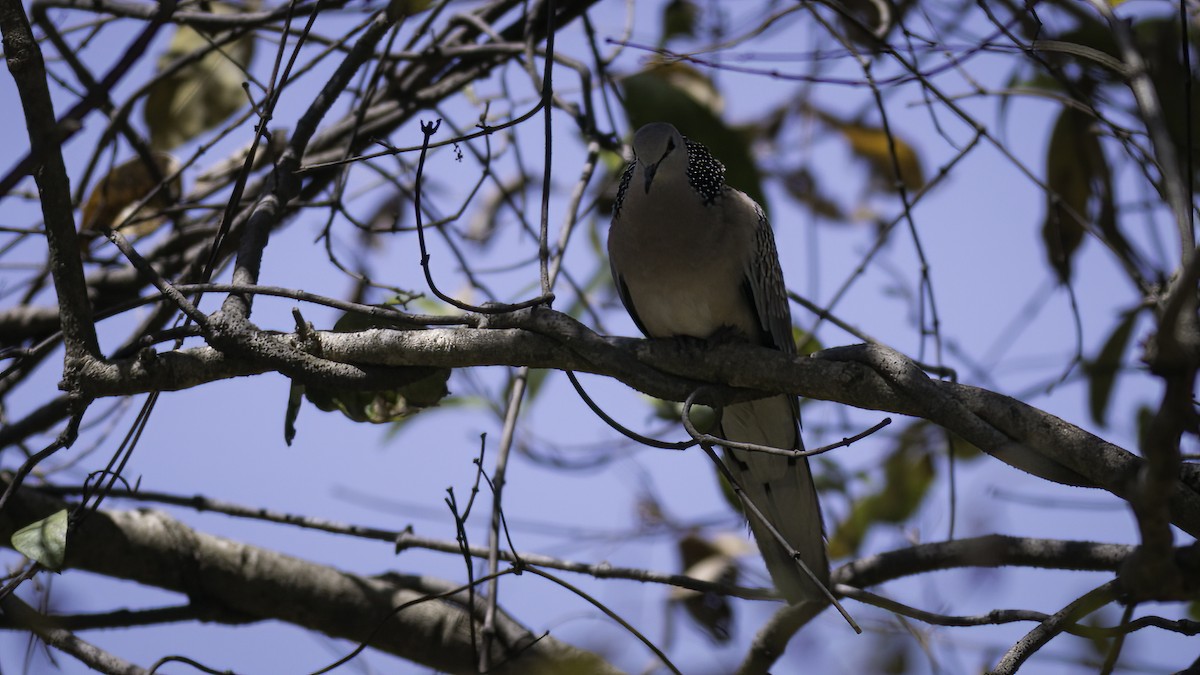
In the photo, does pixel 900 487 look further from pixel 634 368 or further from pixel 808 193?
pixel 634 368

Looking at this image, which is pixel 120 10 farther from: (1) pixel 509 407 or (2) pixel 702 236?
(2) pixel 702 236

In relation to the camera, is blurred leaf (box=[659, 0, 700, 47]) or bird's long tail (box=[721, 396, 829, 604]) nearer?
bird's long tail (box=[721, 396, 829, 604])

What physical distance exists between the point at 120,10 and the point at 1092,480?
3121 mm

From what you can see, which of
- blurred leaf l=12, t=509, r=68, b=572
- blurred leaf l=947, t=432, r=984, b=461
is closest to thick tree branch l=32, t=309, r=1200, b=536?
blurred leaf l=12, t=509, r=68, b=572

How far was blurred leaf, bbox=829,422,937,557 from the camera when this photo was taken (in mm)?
3953

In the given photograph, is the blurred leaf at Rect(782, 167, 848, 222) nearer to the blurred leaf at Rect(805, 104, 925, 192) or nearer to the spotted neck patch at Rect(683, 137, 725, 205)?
the blurred leaf at Rect(805, 104, 925, 192)

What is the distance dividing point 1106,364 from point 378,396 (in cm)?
252

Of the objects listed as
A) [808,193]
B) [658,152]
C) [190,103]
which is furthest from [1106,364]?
[190,103]

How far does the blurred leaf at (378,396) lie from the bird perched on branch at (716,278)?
0.76 meters

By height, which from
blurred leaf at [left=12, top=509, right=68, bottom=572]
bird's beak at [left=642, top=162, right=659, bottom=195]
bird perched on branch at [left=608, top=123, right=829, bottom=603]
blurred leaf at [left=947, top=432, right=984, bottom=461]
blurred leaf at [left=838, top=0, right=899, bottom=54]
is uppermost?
blurred leaf at [left=838, top=0, right=899, bottom=54]

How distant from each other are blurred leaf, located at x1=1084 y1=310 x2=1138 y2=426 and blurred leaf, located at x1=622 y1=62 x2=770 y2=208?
1311 mm

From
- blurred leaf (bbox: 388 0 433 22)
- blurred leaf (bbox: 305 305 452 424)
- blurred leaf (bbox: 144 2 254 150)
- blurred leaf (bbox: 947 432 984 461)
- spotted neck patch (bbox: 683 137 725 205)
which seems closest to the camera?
blurred leaf (bbox: 305 305 452 424)

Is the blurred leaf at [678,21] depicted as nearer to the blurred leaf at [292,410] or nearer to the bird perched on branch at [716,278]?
the bird perched on branch at [716,278]

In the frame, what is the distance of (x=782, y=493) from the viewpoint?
2.92 meters
